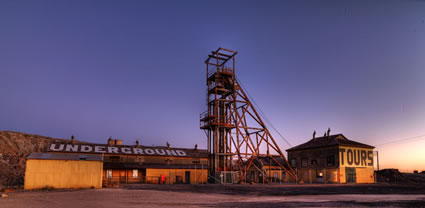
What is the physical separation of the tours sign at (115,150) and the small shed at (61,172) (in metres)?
18.4

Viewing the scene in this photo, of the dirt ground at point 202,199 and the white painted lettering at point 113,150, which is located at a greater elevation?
the white painted lettering at point 113,150

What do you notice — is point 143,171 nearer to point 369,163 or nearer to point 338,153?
point 338,153

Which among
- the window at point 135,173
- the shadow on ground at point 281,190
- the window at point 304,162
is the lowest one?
the window at point 135,173

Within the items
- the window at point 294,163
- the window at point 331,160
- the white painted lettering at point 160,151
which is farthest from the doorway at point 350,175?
the white painted lettering at point 160,151

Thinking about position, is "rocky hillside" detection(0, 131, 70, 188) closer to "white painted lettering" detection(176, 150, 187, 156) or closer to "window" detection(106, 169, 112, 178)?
"window" detection(106, 169, 112, 178)

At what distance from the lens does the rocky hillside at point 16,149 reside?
46.7m

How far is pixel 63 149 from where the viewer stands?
45781mm

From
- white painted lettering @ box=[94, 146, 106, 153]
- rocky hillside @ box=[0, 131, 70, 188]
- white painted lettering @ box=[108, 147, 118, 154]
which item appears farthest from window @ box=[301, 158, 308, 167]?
rocky hillside @ box=[0, 131, 70, 188]

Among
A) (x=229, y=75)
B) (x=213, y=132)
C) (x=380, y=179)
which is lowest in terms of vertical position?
(x=380, y=179)

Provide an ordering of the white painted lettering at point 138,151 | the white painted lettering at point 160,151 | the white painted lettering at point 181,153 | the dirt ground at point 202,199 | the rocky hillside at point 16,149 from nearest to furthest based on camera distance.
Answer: the dirt ground at point 202,199, the rocky hillside at point 16,149, the white painted lettering at point 138,151, the white painted lettering at point 160,151, the white painted lettering at point 181,153

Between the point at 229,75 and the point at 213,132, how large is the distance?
27.9ft

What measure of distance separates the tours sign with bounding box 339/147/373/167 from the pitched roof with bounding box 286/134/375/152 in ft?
2.53

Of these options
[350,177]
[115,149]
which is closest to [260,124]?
[350,177]

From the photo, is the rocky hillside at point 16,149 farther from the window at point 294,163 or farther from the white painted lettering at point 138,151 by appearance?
the window at point 294,163
